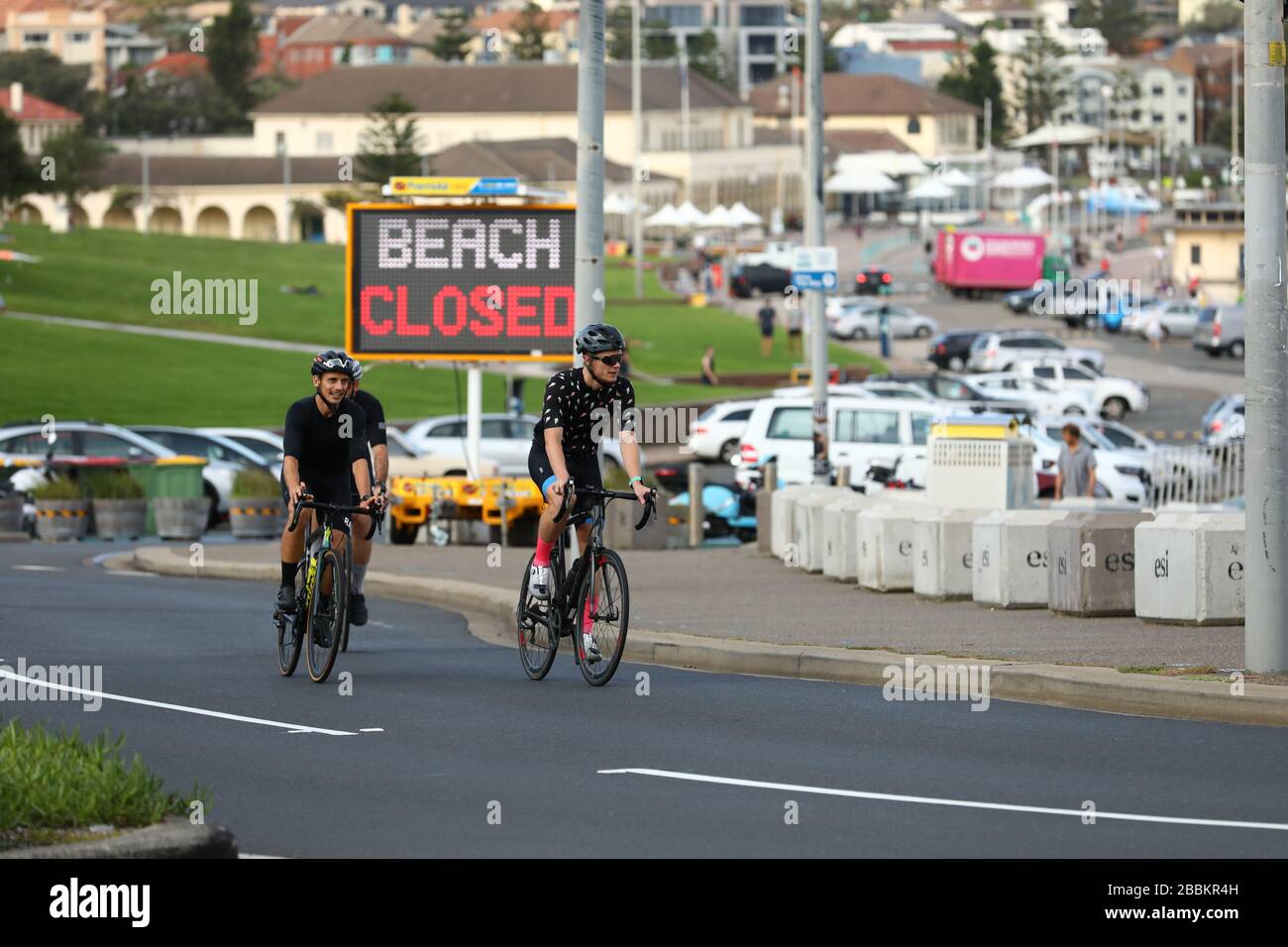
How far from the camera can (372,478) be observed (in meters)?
14.2

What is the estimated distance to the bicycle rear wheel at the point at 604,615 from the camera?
13312 mm

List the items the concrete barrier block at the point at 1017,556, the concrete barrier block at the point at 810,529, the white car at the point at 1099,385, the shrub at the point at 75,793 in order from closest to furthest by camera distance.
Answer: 1. the shrub at the point at 75,793
2. the concrete barrier block at the point at 1017,556
3. the concrete barrier block at the point at 810,529
4. the white car at the point at 1099,385

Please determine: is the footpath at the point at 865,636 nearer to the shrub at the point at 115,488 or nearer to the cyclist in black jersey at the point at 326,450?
the cyclist in black jersey at the point at 326,450

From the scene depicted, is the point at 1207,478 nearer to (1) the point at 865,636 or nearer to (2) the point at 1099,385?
(1) the point at 865,636

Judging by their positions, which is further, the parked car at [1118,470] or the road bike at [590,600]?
the parked car at [1118,470]

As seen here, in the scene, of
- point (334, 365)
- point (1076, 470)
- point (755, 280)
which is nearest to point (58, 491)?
point (1076, 470)

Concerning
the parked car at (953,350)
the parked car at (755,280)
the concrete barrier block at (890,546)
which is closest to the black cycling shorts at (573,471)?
the concrete barrier block at (890,546)

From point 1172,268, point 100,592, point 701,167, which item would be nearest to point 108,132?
point 701,167

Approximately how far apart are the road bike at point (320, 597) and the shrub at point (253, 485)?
700 inches

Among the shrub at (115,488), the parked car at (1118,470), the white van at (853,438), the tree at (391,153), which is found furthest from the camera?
the tree at (391,153)

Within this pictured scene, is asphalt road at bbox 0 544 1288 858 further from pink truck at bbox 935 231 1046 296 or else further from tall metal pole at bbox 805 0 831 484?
pink truck at bbox 935 231 1046 296

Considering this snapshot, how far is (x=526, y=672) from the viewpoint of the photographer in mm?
14398

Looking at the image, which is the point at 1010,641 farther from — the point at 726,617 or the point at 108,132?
the point at 108,132

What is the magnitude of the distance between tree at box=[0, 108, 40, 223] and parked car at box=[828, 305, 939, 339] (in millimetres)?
35803
